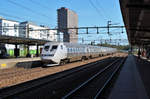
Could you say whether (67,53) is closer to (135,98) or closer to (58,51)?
(58,51)

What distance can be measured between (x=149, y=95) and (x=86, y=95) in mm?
2914

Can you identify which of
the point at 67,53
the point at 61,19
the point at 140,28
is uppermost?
the point at 61,19

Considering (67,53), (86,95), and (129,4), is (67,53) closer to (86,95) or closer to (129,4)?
(129,4)

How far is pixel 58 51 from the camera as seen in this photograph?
22672 mm

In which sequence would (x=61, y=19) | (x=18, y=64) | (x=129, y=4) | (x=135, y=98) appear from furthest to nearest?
(x=61, y=19)
(x=18, y=64)
(x=129, y=4)
(x=135, y=98)

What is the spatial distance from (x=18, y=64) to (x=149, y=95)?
1786cm

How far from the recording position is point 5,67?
21906 mm

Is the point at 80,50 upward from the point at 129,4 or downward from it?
downward

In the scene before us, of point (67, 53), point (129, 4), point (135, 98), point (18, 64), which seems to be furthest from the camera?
point (67, 53)

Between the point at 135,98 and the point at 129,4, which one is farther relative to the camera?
the point at 129,4

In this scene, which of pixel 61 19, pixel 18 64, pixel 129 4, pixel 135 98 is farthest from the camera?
pixel 61 19

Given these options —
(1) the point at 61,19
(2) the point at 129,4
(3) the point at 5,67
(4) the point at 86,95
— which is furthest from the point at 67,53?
(1) the point at 61,19

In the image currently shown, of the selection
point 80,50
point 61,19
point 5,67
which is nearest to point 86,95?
point 5,67

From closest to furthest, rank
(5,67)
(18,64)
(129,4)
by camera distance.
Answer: (129,4), (5,67), (18,64)
